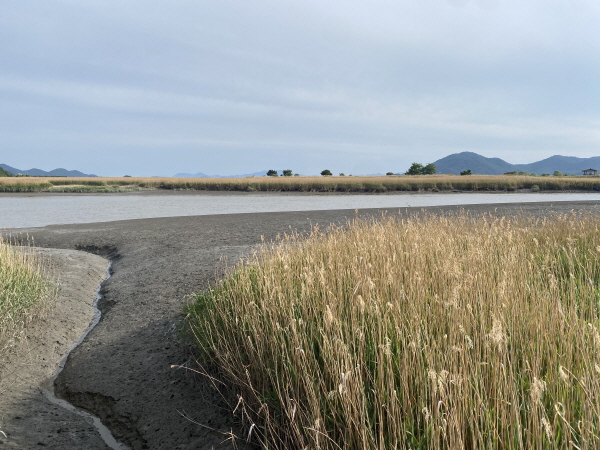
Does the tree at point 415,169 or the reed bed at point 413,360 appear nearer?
the reed bed at point 413,360

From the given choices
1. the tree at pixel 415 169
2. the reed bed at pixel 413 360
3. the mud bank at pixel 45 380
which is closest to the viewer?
the reed bed at pixel 413 360

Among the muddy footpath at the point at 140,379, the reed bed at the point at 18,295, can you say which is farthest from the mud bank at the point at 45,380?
the reed bed at the point at 18,295

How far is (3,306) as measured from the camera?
21.2 feet

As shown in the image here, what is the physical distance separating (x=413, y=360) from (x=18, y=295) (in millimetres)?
6340

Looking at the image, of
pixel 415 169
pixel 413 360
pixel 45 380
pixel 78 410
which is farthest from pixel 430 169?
pixel 413 360

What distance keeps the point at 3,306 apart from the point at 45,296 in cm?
110

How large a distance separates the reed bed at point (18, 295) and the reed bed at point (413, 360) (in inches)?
99.0

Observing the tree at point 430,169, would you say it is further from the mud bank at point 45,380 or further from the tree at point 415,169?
the mud bank at point 45,380

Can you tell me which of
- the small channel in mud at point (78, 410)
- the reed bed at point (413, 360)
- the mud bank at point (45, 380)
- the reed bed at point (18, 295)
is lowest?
the small channel in mud at point (78, 410)

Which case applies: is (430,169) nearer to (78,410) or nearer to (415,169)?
(415,169)

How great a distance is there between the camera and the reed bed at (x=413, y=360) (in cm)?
252

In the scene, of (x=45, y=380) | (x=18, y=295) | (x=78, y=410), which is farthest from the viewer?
(x=18, y=295)

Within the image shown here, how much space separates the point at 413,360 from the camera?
3035 millimetres

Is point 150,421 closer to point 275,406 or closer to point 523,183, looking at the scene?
point 275,406
